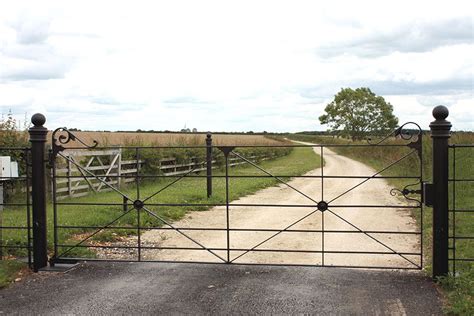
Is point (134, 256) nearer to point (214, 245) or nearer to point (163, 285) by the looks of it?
point (214, 245)

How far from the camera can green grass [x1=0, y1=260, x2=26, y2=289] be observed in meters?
6.56

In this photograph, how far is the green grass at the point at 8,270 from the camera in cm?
656

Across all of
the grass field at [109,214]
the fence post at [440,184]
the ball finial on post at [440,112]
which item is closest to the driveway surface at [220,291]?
the fence post at [440,184]

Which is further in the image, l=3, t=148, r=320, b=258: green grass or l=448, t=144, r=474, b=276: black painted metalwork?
l=3, t=148, r=320, b=258: green grass

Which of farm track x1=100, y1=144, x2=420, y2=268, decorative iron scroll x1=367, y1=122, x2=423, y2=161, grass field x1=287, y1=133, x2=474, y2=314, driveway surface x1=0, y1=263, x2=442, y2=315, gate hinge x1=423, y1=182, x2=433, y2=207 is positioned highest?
decorative iron scroll x1=367, y1=122, x2=423, y2=161

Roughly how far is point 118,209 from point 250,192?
598 cm

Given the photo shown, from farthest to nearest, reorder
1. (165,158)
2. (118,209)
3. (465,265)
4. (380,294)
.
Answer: (165,158) → (118,209) → (465,265) → (380,294)

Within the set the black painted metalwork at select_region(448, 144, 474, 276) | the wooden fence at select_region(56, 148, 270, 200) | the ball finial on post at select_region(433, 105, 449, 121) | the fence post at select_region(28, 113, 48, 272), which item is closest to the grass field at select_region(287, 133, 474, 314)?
the black painted metalwork at select_region(448, 144, 474, 276)

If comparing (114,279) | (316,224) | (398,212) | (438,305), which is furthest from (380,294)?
(398,212)

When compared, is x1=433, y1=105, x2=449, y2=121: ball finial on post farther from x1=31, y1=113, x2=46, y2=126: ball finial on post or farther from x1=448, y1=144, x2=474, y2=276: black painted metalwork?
x1=31, y1=113, x2=46, y2=126: ball finial on post

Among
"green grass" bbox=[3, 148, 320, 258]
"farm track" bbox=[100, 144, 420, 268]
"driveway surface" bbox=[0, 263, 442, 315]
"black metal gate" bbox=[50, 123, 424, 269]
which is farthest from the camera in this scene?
"green grass" bbox=[3, 148, 320, 258]

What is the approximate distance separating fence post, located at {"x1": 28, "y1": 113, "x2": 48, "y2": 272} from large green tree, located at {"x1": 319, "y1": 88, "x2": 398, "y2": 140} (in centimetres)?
6868

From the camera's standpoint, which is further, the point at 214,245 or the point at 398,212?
the point at 398,212

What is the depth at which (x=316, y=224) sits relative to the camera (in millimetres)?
11312
